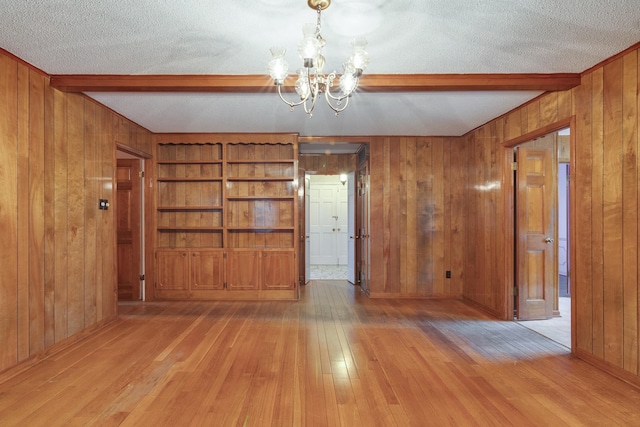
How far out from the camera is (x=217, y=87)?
2963mm

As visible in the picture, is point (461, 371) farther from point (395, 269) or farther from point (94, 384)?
point (94, 384)

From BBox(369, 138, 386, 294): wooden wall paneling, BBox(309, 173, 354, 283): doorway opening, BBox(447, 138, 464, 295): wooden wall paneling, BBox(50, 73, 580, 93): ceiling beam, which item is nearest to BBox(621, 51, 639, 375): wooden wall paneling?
BBox(50, 73, 580, 93): ceiling beam

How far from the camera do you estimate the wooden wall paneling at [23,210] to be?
2.65 metres

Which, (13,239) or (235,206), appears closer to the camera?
(13,239)

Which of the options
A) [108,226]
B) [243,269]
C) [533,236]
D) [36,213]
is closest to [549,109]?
[533,236]

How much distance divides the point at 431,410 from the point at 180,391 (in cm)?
173

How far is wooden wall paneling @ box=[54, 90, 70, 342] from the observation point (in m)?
3.06

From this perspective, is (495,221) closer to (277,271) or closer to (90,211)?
(277,271)

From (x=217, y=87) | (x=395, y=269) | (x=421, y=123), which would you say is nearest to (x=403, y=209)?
(x=395, y=269)

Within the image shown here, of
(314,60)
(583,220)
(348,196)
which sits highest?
(314,60)

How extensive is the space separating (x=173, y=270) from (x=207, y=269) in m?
0.52

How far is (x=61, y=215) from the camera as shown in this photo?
10.2 ft

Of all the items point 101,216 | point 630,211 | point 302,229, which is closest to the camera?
point 630,211

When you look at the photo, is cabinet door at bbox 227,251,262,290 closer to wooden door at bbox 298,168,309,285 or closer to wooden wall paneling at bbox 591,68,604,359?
wooden door at bbox 298,168,309,285
